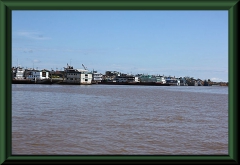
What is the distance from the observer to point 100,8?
132 cm

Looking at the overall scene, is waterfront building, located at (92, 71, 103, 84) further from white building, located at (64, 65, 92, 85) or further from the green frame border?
the green frame border

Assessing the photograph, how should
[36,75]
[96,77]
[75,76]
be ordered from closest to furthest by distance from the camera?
[75,76]
[36,75]
[96,77]

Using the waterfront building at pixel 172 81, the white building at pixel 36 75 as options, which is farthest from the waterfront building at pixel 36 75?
the waterfront building at pixel 172 81

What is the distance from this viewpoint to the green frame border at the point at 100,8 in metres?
1.26

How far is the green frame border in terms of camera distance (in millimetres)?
1261

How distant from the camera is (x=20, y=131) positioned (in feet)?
18.0

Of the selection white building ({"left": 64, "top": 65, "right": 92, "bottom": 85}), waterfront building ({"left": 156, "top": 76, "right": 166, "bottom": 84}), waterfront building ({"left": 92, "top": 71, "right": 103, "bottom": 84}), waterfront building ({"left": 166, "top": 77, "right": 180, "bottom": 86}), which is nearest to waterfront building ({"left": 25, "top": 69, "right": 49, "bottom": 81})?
white building ({"left": 64, "top": 65, "right": 92, "bottom": 85})

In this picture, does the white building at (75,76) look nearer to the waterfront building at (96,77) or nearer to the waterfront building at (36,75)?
the waterfront building at (36,75)

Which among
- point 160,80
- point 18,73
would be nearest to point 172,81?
point 160,80

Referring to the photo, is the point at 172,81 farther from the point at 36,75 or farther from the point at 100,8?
the point at 100,8

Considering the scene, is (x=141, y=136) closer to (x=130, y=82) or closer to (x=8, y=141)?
(x=8, y=141)

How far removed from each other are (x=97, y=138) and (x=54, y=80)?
170ft

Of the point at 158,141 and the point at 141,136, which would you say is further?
the point at 141,136

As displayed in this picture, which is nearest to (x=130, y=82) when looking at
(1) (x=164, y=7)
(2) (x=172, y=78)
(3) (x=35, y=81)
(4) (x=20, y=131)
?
(2) (x=172, y=78)
